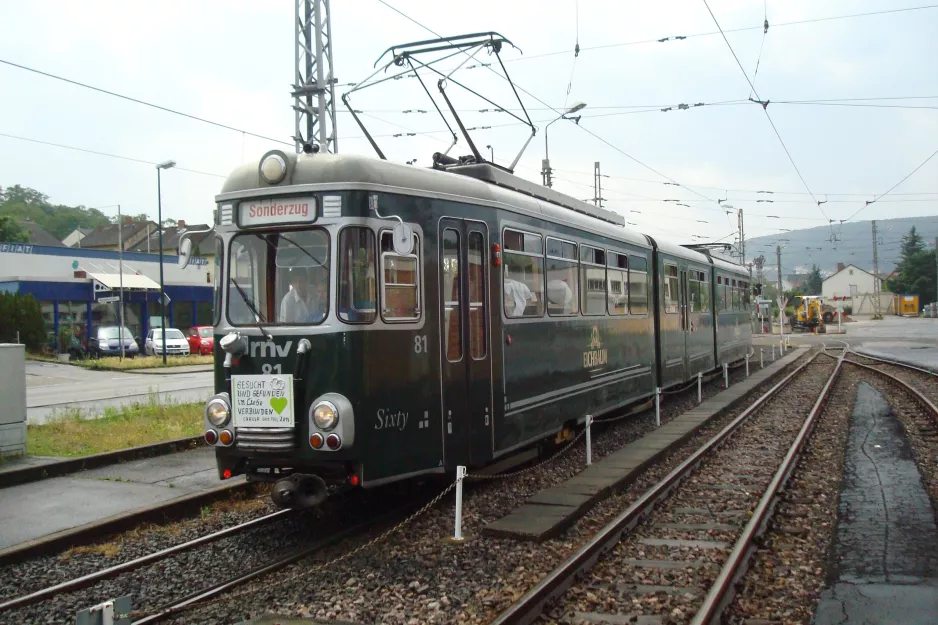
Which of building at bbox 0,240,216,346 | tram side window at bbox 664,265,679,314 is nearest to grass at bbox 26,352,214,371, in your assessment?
building at bbox 0,240,216,346

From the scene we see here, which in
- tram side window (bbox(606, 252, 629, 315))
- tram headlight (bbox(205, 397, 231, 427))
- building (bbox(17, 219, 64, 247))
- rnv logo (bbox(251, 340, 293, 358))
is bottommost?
tram headlight (bbox(205, 397, 231, 427))

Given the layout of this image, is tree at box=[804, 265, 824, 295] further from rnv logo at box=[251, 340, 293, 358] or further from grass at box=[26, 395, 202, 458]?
rnv logo at box=[251, 340, 293, 358]

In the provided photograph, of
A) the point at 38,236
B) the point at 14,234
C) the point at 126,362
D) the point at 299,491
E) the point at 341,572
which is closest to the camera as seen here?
the point at 341,572

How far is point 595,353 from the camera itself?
1198 cm

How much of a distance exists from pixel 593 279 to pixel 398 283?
511 centimetres

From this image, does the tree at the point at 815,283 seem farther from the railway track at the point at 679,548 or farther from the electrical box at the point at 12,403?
the electrical box at the point at 12,403

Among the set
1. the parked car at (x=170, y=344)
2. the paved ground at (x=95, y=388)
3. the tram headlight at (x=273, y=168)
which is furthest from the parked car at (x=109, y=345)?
the tram headlight at (x=273, y=168)

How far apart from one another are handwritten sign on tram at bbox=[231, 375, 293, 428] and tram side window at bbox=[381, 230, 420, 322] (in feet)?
3.49

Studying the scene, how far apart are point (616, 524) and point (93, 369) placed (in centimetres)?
2976

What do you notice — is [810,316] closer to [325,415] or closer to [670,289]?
[670,289]

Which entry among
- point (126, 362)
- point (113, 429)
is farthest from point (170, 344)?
point (113, 429)

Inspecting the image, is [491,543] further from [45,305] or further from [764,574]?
[45,305]

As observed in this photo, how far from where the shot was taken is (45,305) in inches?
1668

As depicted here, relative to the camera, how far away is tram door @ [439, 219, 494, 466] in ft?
26.4
